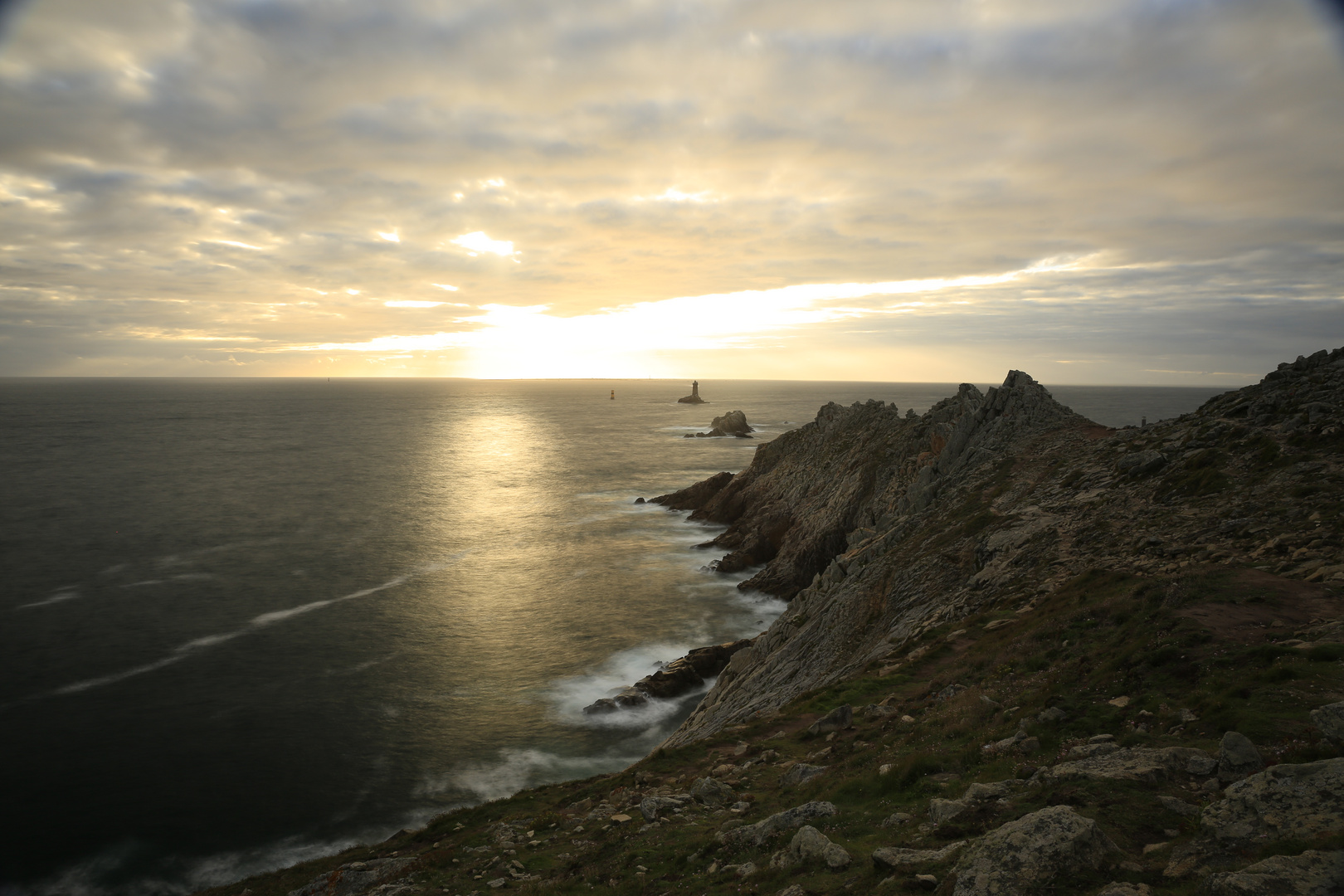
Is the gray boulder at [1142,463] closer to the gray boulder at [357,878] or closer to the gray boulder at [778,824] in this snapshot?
the gray boulder at [778,824]

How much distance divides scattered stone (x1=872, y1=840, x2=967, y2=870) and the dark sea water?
2328cm

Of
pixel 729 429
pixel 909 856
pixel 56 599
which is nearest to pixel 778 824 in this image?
pixel 909 856

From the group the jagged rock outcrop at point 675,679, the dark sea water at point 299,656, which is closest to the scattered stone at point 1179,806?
the dark sea water at point 299,656

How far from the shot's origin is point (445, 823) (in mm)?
20250

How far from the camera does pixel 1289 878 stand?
5.70 meters

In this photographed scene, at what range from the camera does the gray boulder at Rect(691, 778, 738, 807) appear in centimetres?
1493

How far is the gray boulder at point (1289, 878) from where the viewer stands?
5.57m

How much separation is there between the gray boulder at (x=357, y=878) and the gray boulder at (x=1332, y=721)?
18.6 metres

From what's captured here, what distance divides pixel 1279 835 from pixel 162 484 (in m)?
117

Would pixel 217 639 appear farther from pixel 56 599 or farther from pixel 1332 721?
pixel 1332 721

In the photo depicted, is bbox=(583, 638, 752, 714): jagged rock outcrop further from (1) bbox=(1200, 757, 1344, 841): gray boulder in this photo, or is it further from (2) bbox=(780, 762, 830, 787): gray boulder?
(1) bbox=(1200, 757, 1344, 841): gray boulder

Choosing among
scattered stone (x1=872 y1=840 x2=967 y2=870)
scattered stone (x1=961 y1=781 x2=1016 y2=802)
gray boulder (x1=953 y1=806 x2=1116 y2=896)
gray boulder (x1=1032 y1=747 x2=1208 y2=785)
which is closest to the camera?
gray boulder (x1=953 y1=806 x2=1116 y2=896)

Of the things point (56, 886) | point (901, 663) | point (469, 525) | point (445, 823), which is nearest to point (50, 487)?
point (469, 525)

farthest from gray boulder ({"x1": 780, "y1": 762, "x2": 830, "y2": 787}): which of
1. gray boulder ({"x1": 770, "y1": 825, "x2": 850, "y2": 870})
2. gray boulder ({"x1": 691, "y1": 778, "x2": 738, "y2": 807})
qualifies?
gray boulder ({"x1": 770, "y1": 825, "x2": 850, "y2": 870})
